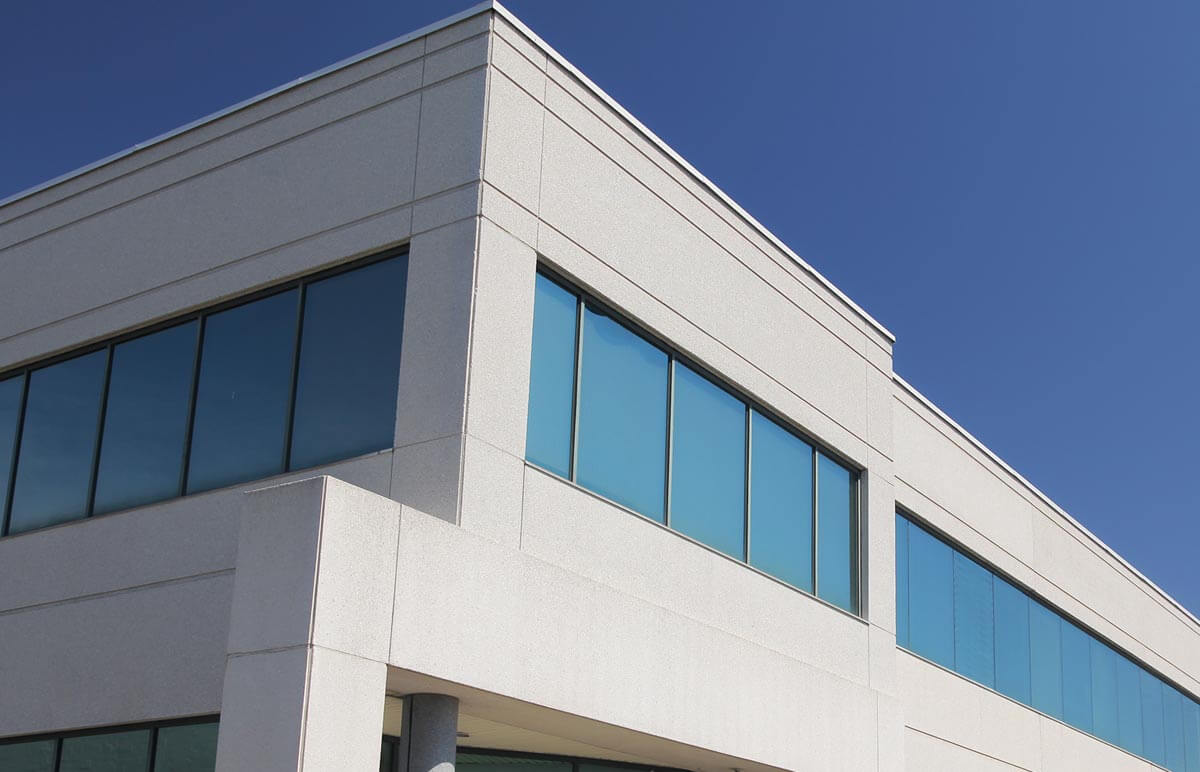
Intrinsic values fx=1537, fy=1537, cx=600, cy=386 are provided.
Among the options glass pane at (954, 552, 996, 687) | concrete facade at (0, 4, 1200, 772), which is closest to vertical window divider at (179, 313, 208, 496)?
concrete facade at (0, 4, 1200, 772)

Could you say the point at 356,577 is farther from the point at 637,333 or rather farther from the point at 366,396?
the point at 637,333

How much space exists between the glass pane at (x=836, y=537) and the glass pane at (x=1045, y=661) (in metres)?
8.86

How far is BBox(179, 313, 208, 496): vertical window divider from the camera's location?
56.4 feet

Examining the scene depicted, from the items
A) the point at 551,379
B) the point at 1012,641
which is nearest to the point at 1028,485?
the point at 1012,641

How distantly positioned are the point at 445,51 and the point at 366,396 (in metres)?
3.77

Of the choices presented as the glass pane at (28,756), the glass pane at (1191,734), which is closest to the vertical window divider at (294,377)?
the glass pane at (28,756)

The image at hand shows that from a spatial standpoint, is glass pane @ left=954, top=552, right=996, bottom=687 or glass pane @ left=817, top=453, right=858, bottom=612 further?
glass pane @ left=954, top=552, right=996, bottom=687

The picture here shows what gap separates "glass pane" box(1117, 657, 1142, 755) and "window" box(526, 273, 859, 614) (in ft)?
46.2

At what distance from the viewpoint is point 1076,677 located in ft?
101

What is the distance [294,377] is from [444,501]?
9.48ft

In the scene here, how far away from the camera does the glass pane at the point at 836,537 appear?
69.3 ft

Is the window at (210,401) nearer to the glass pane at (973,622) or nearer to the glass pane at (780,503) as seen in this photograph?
the glass pane at (780,503)

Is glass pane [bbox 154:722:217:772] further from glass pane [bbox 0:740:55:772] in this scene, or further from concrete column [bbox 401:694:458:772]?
concrete column [bbox 401:694:458:772]

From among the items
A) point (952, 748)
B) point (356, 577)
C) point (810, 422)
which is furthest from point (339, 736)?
point (952, 748)
